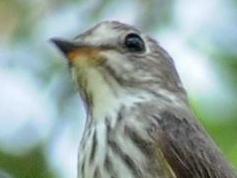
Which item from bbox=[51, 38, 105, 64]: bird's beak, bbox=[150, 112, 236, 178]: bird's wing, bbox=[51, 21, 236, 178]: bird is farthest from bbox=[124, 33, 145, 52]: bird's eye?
bbox=[150, 112, 236, 178]: bird's wing

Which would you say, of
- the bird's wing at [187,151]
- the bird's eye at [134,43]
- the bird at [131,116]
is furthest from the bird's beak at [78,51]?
the bird's wing at [187,151]

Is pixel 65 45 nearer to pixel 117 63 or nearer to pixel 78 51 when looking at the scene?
pixel 78 51

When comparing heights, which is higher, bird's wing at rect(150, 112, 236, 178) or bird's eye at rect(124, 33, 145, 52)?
bird's eye at rect(124, 33, 145, 52)

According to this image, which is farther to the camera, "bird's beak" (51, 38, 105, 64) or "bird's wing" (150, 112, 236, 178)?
"bird's beak" (51, 38, 105, 64)

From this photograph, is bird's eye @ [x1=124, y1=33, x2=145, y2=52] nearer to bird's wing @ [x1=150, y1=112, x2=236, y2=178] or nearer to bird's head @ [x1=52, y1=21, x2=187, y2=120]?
bird's head @ [x1=52, y1=21, x2=187, y2=120]

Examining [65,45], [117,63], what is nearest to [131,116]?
[117,63]

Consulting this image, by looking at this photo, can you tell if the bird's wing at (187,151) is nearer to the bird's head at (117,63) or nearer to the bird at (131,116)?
the bird at (131,116)

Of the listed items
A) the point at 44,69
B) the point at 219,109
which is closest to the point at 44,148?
the point at 44,69

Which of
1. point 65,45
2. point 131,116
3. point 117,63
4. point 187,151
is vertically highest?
point 65,45
